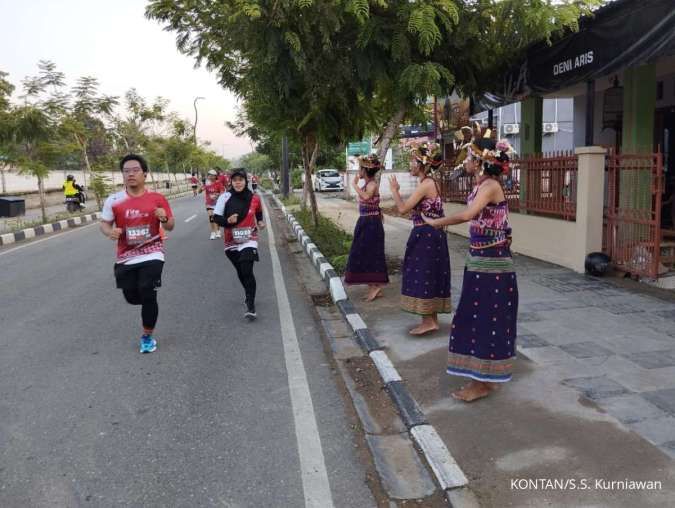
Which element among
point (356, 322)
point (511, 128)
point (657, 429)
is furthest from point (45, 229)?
point (511, 128)

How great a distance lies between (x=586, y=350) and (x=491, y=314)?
1.57 m

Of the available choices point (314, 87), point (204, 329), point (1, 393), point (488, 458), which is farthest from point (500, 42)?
point (1, 393)

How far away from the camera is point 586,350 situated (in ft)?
16.6

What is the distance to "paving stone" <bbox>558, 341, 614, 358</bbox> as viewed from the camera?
16.2 ft

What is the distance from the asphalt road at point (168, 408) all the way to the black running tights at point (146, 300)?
0.31 m

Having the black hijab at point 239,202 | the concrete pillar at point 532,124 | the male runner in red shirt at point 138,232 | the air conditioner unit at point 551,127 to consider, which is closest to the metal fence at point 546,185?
the concrete pillar at point 532,124

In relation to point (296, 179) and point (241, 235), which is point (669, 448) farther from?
point (296, 179)

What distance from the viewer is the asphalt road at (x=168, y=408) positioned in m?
3.22

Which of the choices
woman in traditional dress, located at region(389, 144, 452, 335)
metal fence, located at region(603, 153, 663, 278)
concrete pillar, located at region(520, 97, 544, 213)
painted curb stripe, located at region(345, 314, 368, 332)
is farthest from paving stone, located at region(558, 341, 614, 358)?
concrete pillar, located at region(520, 97, 544, 213)

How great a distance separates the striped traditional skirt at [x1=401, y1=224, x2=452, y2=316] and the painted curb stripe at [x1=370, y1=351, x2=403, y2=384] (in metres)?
0.65

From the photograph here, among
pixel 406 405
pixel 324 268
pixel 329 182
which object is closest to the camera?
pixel 406 405

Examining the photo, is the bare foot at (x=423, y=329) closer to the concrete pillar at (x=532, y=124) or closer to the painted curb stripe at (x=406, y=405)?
the painted curb stripe at (x=406, y=405)

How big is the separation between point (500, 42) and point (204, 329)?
6.11 m

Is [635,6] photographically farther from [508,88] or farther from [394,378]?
[394,378]
